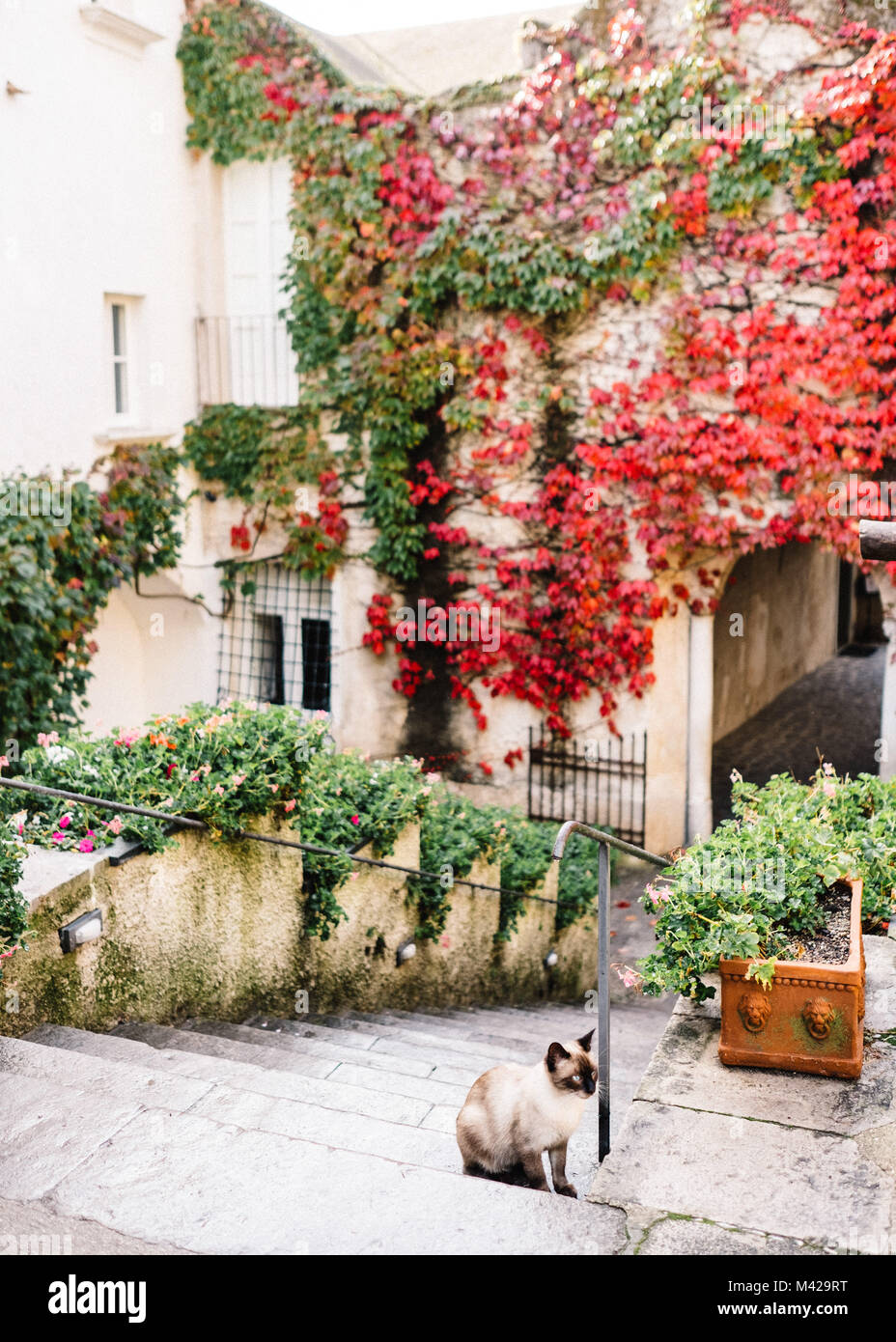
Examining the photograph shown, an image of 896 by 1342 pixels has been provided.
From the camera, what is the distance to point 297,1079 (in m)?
4.02

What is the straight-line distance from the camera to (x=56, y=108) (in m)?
8.80

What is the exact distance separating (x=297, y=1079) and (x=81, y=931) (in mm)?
1018

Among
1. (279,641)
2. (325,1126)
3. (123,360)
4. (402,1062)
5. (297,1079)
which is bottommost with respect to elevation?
(402,1062)

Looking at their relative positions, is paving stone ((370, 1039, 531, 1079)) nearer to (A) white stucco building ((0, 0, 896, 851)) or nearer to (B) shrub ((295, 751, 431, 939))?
(B) shrub ((295, 751, 431, 939))

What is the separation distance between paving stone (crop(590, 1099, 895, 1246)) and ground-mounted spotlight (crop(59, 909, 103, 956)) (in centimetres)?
216

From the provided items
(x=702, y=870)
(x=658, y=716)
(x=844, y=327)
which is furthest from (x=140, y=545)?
(x=702, y=870)

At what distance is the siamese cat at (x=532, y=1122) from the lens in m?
3.44

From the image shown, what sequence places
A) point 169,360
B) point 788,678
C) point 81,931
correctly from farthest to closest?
point 788,678
point 169,360
point 81,931

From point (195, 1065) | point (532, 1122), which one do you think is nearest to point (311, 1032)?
point (195, 1065)

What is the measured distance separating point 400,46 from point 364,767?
11.1 m

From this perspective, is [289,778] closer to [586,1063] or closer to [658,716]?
[586,1063]

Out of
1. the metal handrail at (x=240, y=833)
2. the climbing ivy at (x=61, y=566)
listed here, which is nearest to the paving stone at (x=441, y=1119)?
the metal handrail at (x=240, y=833)

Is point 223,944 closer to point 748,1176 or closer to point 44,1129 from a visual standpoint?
point 44,1129

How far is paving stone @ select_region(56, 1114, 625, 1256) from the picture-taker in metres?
2.78
